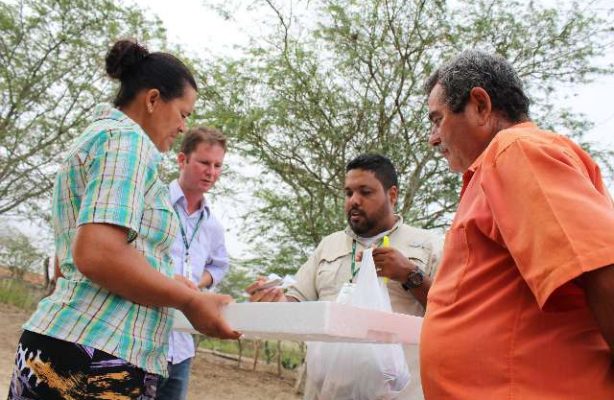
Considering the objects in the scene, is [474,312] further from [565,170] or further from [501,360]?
[565,170]

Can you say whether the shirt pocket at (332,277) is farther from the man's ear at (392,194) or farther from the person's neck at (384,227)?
the man's ear at (392,194)

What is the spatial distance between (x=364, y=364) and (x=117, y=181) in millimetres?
1241

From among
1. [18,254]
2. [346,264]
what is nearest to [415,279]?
[346,264]

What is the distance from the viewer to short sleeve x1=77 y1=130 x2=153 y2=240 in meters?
1.62

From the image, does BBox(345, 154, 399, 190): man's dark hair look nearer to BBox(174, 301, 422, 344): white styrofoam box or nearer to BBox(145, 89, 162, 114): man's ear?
BBox(174, 301, 422, 344): white styrofoam box

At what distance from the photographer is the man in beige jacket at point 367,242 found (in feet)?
9.84

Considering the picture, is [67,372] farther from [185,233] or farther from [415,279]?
[185,233]

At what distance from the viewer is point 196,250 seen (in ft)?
12.0

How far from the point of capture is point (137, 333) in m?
1.72

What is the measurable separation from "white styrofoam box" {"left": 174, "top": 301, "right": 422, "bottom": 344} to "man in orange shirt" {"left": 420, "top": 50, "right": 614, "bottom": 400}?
0.22 metres

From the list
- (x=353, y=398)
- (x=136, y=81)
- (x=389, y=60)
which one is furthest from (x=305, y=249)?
(x=136, y=81)

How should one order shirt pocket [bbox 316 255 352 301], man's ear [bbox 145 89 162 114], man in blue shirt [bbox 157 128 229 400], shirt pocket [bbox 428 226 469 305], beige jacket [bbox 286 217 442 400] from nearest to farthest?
1. shirt pocket [bbox 428 226 469 305]
2. man's ear [bbox 145 89 162 114]
3. beige jacket [bbox 286 217 442 400]
4. shirt pocket [bbox 316 255 352 301]
5. man in blue shirt [bbox 157 128 229 400]

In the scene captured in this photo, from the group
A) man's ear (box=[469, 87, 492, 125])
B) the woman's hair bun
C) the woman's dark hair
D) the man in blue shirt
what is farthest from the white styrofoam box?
the man in blue shirt

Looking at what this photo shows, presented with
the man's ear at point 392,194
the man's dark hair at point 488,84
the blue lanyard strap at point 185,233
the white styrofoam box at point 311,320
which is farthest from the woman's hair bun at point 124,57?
the man's ear at point 392,194
